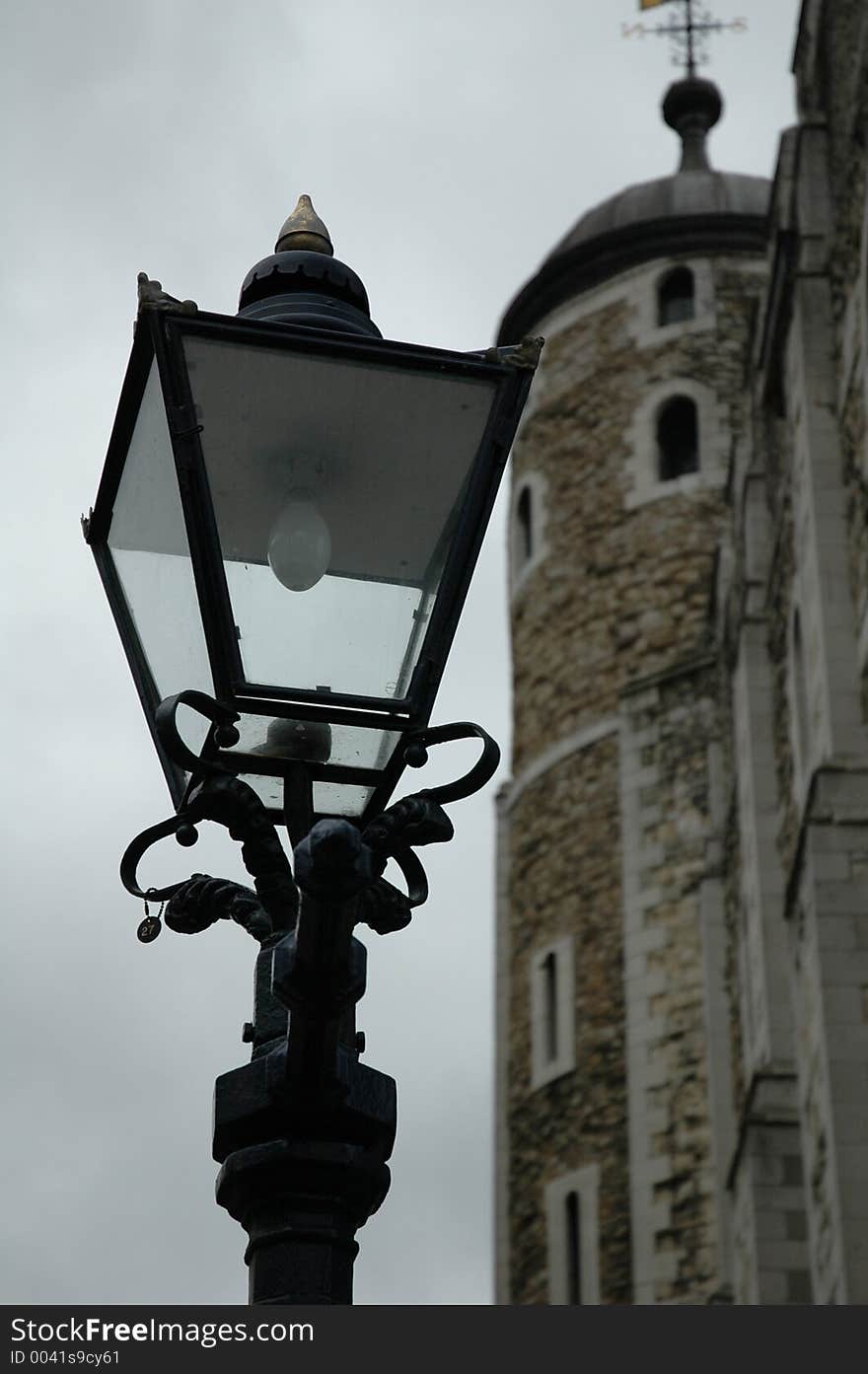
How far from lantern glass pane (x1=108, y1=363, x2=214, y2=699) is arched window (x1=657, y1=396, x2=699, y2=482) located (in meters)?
18.3

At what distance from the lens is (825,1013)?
10461mm

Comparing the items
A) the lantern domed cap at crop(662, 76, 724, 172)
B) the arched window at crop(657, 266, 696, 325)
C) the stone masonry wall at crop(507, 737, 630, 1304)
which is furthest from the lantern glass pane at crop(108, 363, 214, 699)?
the lantern domed cap at crop(662, 76, 724, 172)

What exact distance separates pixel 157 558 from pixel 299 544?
28 cm

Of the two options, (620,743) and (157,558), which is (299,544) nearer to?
(157,558)

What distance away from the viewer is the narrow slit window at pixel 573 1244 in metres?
18.2

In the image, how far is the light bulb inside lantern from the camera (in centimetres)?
323

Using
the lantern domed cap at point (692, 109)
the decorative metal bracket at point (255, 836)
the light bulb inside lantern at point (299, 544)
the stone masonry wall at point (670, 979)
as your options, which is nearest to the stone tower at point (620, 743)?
the stone masonry wall at point (670, 979)

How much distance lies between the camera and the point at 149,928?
11.1 ft

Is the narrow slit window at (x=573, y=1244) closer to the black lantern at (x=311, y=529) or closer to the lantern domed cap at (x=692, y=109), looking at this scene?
the lantern domed cap at (x=692, y=109)

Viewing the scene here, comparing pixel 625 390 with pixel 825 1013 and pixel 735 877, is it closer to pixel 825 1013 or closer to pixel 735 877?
pixel 735 877

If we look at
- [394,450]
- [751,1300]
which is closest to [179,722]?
[394,450]

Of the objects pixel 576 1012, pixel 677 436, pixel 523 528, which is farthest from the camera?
pixel 523 528

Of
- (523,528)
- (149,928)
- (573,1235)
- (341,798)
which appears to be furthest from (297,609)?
(523,528)

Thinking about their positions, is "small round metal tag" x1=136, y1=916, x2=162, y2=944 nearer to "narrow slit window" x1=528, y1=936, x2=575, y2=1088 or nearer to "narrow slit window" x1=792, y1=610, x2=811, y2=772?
"narrow slit window" x1=792, y1=610, x2=811, y2=772
